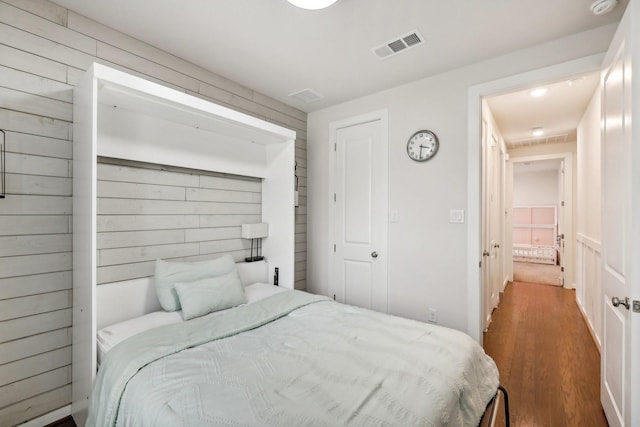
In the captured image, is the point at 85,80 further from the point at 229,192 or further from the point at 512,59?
the point at 512,59

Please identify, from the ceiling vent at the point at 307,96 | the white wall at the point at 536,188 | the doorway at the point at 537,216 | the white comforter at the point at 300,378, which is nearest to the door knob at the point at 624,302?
the white comforter at the point at 300,378

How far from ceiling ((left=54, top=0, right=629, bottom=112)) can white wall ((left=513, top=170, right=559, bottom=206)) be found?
7674 mm

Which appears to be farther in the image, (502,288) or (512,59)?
(502,288)

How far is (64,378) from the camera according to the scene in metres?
1.88

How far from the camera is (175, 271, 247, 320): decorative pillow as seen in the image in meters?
2.01

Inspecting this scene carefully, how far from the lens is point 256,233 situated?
2.96m

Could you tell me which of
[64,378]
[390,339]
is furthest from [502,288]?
[64,378]

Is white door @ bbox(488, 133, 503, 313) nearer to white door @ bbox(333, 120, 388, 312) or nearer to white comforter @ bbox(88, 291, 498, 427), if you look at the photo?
white door @ bbox(333, 120, 388, 312)

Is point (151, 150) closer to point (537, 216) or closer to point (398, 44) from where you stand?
point (398, 44)

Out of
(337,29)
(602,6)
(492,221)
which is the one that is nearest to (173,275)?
(337,29)

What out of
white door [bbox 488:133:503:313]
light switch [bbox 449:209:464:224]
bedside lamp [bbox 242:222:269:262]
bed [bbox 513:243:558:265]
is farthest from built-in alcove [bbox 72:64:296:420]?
bed [bbox 513:243:558:265]

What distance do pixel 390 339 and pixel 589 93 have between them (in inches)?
147

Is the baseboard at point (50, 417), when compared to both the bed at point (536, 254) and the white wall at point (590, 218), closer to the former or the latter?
the white wall at point (590, 218)

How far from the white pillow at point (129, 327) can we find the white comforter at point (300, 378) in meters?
0.25
